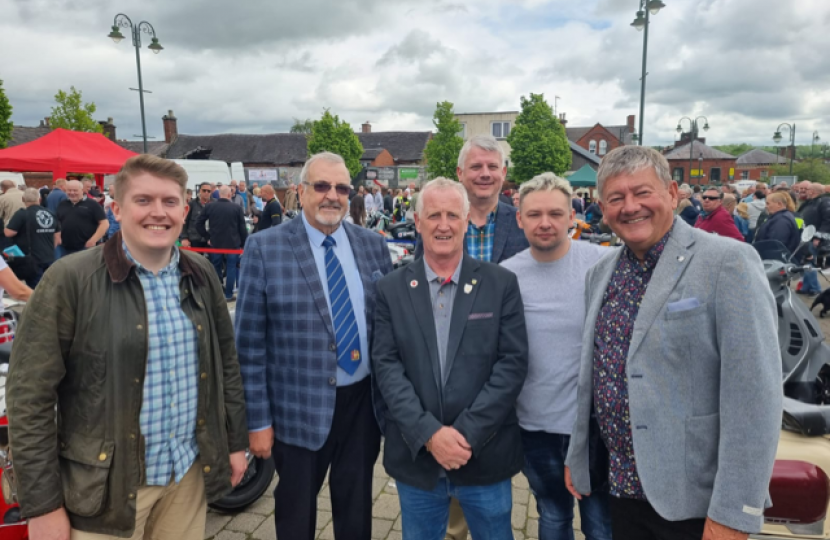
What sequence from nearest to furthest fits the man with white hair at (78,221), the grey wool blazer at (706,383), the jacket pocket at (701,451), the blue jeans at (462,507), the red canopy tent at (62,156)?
the grey wool blazer at (706,383) < the jacket pocket at (701,451) < the blue jeans at (462,507) < the man with white hair at (78,221) < the red canopy tent at (62,156)

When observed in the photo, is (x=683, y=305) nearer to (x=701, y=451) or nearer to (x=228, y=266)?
(x=701, y=451)

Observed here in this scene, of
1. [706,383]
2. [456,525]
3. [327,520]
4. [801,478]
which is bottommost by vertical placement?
[327,520]

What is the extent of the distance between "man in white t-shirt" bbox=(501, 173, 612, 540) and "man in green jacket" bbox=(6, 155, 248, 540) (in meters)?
1.36

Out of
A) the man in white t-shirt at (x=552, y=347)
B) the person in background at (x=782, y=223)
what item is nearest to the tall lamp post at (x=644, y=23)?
the person in background at (x=782, y=223)

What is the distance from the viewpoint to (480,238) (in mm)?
3199

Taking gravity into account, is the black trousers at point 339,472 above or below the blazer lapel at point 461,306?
below

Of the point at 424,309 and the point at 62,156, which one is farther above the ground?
the point at 62,156

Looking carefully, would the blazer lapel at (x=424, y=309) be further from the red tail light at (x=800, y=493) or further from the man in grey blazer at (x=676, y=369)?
the red tail light at (x=800, y=493)

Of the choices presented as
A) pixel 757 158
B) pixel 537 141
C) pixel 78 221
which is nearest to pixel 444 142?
pixel 537 141

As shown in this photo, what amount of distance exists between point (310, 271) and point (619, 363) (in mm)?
1397

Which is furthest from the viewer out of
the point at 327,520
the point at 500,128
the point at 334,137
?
the point at 500,128

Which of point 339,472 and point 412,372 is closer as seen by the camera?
point 412,372

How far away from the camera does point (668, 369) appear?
169 cm

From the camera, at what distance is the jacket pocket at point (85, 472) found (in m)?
1.78
